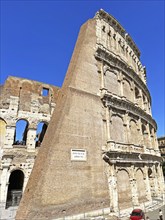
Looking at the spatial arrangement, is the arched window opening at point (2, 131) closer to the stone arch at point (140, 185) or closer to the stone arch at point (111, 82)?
the stone arch at point (111, 82)

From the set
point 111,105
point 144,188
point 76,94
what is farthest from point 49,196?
point 144,188

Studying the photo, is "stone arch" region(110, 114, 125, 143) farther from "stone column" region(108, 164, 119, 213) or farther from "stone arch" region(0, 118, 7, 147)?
"stone arch" region(0, 118, 7, 147)

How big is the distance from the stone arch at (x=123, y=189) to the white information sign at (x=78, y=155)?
411cm

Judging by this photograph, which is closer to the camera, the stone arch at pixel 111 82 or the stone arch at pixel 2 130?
the stone arch at pixel 2 130

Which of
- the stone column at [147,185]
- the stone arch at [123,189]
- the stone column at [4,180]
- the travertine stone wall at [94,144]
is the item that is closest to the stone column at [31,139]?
the stone column at [4,180]

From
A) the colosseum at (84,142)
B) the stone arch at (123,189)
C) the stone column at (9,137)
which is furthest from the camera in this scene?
the stone column at (9,137)

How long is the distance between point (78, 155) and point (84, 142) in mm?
1258

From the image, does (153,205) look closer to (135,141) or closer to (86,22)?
(135,141)

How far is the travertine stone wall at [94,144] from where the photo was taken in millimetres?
11492

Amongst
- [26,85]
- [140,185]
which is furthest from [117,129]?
[26,85]

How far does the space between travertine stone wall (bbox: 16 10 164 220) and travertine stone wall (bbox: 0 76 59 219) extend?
14.7 ft

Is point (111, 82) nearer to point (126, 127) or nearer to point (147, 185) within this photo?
point (126, 127)

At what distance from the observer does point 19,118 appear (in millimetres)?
17594

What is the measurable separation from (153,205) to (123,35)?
21.7m
